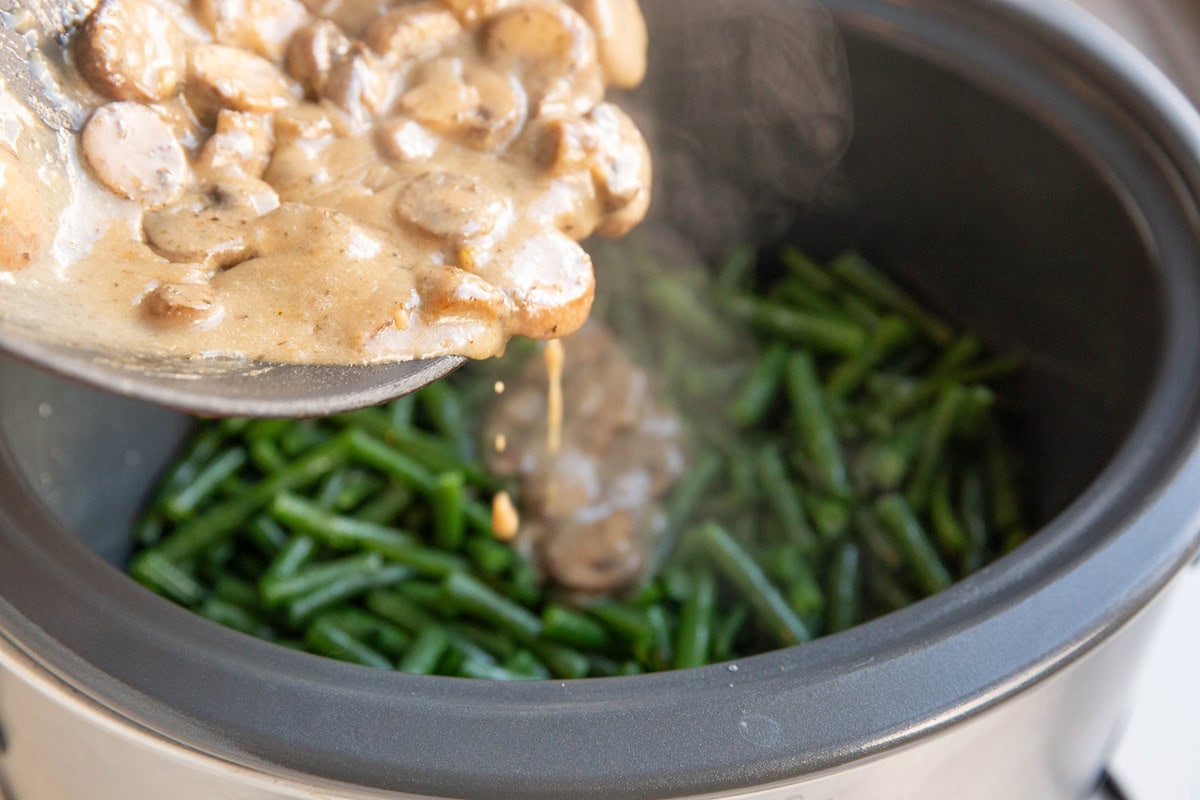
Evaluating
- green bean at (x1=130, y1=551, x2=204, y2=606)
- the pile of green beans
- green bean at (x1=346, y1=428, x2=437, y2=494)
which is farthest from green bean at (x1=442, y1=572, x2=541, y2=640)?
green bean at (x1=130, y1=551, x2=204, y2=606)

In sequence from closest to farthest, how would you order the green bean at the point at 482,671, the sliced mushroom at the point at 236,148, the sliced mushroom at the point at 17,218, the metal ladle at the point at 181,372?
the metal ladle at the point at 181,372, the sliced mushroom at the point at 17,218, the sliced mushroom at the point at 236,148, the green bean at the point at 482,671

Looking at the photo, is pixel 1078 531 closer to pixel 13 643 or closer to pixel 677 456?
pixel 677 456

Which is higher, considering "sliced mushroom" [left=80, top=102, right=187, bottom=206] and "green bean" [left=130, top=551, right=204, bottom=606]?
"sliced mushroom" [left=80, top=102, right=187, bottom=206]

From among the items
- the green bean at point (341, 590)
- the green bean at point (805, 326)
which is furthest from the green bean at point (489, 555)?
the green bean at point (805, 326)

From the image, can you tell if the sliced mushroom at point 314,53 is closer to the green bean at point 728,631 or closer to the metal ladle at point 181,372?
the metal ladle at point 181,372

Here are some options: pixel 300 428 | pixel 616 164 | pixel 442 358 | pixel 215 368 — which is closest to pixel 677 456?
pixel 300 428

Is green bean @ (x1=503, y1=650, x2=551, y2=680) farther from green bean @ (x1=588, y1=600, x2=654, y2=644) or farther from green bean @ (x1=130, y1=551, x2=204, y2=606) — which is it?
green bean @ (x1=130, y1=551, x2=204, y2=606)
